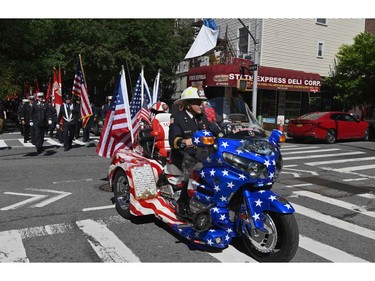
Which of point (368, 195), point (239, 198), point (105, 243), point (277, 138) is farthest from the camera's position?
point (368, 195)

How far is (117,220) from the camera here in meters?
5.81

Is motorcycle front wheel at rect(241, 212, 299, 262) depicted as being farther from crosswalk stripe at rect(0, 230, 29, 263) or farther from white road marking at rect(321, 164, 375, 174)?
white road marking at rect(321, 164, 375, 174)

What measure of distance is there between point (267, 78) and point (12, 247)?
68.8ft

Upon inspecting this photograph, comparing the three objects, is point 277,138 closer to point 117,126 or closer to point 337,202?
point 337,202

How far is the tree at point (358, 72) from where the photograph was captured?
79.2ft

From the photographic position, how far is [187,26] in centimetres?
3080

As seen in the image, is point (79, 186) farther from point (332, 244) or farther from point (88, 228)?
A: point (332, 244)

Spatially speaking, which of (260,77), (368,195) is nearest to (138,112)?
(368,195)

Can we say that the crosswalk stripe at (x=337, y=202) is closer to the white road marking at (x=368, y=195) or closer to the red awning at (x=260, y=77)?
the white road marking at (x=368, y=195)

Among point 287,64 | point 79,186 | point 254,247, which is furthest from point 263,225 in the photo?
point 287,64

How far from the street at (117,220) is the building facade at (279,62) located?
540 inches

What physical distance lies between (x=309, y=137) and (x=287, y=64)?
9218 millimetres

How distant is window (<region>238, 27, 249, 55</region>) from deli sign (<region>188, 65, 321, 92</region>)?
7.53 feet

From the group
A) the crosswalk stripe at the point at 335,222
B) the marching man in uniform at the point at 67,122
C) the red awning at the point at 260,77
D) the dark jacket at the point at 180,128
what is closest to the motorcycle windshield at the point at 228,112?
the dark jacket at the point at 180,128
